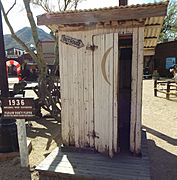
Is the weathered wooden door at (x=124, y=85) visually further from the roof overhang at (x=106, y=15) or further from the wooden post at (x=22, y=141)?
the wooden post at (x=22, y=141)

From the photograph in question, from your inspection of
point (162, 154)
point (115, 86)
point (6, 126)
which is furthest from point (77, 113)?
point (162, 154)

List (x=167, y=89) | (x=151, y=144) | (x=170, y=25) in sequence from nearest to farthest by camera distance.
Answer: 1. (x=151, y=144)
2. (x=167, y=89)
3. (x=170, y=25)

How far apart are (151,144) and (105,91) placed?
220 centimetres

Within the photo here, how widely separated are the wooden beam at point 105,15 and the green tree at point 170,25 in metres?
29.7

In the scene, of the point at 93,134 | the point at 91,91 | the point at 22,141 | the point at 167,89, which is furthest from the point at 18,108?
the point at 167,89

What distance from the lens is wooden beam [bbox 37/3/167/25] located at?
349 centimetres

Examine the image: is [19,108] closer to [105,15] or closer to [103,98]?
[103,98]

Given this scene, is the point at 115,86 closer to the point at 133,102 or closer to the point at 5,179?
the point at 133,102

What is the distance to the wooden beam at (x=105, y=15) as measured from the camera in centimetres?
349

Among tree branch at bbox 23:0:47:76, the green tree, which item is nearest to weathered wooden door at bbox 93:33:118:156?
tree branch at bbox 23:0:47:76

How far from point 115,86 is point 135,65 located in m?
0.49

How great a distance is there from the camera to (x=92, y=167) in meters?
3.74

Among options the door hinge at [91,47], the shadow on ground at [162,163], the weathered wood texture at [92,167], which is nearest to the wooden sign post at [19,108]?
the weathered wood texture at [92,167]

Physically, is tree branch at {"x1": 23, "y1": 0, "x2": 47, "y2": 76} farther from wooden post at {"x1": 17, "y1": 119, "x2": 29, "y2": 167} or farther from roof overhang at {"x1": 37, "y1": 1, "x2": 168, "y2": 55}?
wooden post at {"x1": 17, "y1": 119, "x2": 29, "y2": 167}
